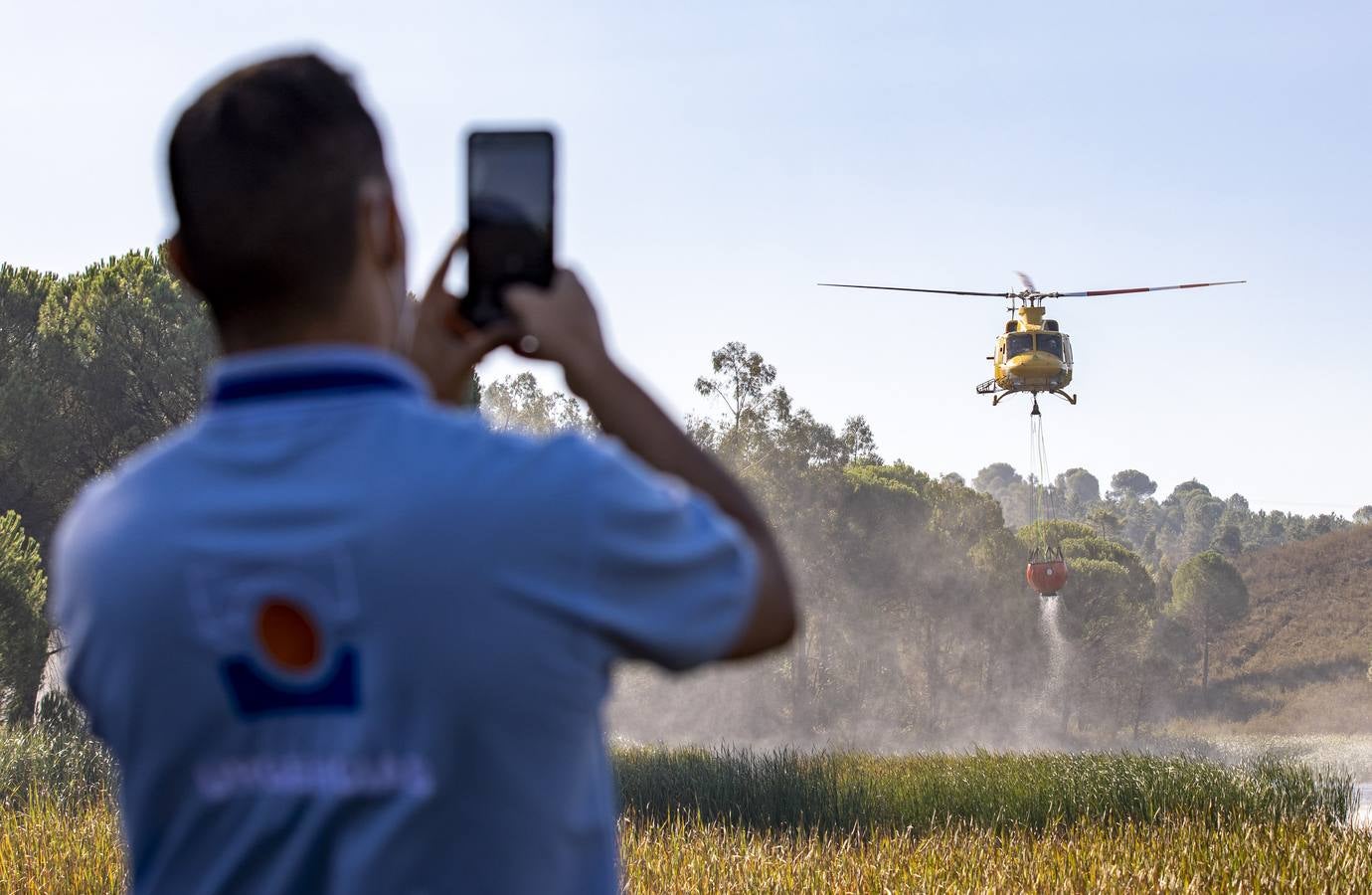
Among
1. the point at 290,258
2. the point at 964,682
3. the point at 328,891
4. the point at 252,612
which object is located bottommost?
the point at 964,682

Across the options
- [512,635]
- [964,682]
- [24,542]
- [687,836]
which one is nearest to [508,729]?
[512,635]

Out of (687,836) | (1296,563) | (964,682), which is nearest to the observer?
(687,836)

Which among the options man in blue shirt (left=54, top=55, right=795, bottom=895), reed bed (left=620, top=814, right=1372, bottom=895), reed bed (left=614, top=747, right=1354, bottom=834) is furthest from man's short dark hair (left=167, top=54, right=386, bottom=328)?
reed bed (left=614, top=747, right=1354, bottom=834)

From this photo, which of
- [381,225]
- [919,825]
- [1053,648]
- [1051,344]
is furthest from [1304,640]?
[381,225]

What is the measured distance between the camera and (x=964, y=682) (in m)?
67.3

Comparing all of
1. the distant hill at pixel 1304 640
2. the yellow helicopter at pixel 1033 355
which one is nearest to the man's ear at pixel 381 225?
the yellow helicopter at pixel 1033 355

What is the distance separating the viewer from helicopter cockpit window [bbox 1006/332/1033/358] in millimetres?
31797

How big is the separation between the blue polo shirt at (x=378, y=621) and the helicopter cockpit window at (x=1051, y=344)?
31.6 metres

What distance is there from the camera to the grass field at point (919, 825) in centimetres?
929

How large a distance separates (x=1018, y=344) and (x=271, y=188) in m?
31.7

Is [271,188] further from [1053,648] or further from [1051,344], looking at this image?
[1053,648]

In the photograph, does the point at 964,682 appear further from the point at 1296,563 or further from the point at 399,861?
the point at 399,861

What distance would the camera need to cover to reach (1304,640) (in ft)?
303

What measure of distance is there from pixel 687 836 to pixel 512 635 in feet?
40.4
